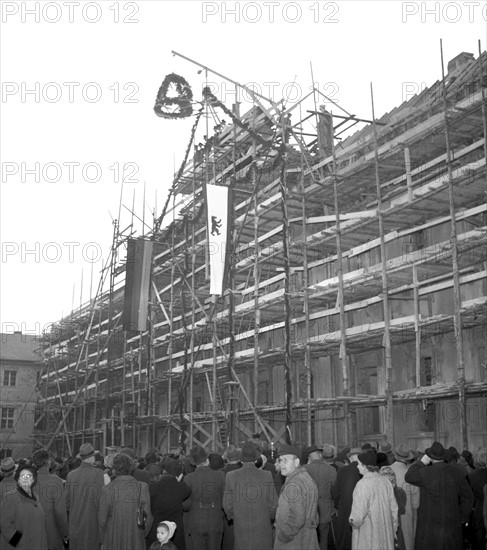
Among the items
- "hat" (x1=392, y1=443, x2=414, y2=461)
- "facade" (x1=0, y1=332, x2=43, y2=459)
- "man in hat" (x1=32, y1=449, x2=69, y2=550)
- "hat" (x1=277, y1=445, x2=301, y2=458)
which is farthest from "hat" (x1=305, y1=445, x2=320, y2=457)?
"facade" (x1=0, y1=332, x2=43, y2=459)

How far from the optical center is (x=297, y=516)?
7680 mm

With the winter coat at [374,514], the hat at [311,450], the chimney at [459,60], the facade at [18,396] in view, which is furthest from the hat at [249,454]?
the facade at [18,396]

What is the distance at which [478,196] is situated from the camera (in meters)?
20.9

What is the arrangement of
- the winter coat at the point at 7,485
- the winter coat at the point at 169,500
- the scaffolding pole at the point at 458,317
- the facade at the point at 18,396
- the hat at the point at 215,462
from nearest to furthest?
the winter coat at the point at 169,500 → the winter coat at the point at 7,485 → the hat at the point at 215,462 → the scaffolding pole at the point at 458,317 → the facade at the point at 18,396

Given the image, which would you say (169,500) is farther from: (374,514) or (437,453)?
(437,453)

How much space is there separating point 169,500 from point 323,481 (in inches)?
88.3

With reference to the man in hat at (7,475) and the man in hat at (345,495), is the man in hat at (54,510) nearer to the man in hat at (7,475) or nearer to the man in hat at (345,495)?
the man in hat at (7,475)

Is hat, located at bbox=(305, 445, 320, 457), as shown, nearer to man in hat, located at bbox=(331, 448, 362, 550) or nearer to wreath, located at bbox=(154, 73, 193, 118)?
man in hat, located at bbox=(331, 448, 362, 550)

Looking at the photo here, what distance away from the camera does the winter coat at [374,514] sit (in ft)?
26.3

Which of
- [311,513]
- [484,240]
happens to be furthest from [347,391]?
[311,513]

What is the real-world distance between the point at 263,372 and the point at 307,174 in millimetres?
7722

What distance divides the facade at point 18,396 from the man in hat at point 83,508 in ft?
149

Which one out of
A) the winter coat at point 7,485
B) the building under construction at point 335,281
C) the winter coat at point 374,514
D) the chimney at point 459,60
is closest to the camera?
the winter coat at point 374,514

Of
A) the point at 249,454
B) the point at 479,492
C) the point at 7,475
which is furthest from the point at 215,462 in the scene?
the point at 479,492
